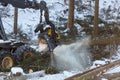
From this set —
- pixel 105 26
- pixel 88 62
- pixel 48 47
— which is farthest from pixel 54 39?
pixel 105 26

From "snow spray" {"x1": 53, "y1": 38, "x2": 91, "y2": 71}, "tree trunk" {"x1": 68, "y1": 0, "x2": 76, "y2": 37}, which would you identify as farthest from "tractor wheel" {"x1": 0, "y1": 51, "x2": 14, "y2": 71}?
"tree trunk" {"x1": 68, "y1": 0, "x2": 76, "y2": 37}

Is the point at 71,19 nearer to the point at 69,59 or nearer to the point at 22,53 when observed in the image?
the point at 22,53

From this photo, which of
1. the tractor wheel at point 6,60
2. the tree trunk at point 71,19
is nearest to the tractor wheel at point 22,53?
the tractor wheel at point 6,60

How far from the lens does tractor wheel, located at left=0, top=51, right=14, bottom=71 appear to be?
Result: 1508 cm

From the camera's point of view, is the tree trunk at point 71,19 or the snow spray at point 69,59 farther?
the tree trunk at point 71,19

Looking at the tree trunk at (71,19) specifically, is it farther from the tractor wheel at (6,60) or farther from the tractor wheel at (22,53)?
the tractor wheel at (6,60)

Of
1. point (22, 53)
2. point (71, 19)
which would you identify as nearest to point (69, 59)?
point (22, 53)

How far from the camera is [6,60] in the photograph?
15359 millimetres

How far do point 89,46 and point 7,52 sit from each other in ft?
22.7

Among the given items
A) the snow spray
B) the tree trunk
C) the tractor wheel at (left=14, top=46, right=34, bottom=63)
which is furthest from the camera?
the tree trunk

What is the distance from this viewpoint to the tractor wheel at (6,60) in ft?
49.5

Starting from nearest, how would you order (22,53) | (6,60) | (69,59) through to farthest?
(69,59), (6,60), (22,53)

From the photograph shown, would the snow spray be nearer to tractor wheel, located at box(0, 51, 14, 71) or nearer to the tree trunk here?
tractor wheel, located at box(0, 51, 14, 71)

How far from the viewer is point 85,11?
36.3 m
